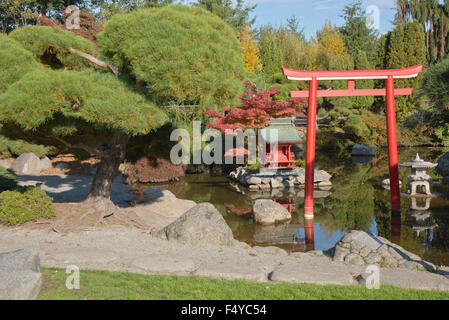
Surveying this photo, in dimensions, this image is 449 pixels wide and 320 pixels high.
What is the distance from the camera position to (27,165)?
14953mm

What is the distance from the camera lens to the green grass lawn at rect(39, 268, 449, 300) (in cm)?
387

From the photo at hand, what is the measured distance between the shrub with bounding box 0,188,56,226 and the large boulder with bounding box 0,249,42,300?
2.99m

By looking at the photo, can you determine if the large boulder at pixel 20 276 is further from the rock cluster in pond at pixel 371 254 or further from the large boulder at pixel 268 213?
the large boulder at pixel 268 213

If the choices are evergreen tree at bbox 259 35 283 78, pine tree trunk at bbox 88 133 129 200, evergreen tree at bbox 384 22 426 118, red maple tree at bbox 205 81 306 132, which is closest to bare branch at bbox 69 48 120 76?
pine tree trunk at bbox 88 133 129 200

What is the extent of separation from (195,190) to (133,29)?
8.28 metres

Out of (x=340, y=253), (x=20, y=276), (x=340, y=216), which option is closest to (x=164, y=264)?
(x=20, y=276)

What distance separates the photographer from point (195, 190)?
45.7 feet

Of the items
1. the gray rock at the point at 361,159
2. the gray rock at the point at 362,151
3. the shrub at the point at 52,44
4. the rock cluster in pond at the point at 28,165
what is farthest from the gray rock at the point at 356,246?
the gray rock at the point at 362,151

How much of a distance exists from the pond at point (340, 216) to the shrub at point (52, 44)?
465cm

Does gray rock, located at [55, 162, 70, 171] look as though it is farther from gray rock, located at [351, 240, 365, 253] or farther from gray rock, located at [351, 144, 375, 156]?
gray rock, located at [351, 144, 375, 156]

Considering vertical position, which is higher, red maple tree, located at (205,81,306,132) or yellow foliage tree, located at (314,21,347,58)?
yellow foliage tree, located at (314,21,347,58)

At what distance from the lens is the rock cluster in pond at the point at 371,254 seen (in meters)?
5.77
